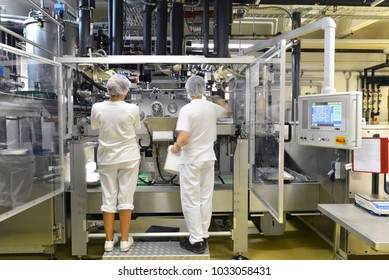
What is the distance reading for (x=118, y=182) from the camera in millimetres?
2600

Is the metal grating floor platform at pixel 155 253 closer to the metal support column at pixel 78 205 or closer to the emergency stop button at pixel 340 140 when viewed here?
the metal support column at pixel 78 205

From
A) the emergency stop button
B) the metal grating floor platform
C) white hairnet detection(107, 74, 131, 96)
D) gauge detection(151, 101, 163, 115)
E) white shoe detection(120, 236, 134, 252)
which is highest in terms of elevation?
white hairnet detection(107, 74, 131, 96)

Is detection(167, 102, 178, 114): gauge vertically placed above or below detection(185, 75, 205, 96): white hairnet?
below

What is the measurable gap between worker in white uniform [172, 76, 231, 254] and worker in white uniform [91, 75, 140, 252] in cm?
38

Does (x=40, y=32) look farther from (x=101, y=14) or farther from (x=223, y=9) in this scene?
(x=223, y=9)

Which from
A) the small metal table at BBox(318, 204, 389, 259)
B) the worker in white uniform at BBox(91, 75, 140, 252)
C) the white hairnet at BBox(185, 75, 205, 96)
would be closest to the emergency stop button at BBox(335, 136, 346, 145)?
the small metal table at BBox(318, 204, 389, 259)

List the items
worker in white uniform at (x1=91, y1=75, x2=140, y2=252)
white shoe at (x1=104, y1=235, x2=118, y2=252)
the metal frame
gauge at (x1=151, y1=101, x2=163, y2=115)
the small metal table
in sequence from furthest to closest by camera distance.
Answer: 1. gauge at (x1=151, y1=101, x2=163, y2=115)
2. the metal frame
3. white shoe at (x1=104, y1=235, x2=118, y2=252)
4. worker in white uniform at (x1=91, y1=75, x2=140, y2=252)
5. the small metal table

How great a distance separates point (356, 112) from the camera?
210 cm

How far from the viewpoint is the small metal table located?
1.44 meters

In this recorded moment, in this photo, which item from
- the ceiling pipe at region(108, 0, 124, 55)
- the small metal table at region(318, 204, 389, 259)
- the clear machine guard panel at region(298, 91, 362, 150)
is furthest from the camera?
the ceiling pipe at region(108, 0, 124, 55)

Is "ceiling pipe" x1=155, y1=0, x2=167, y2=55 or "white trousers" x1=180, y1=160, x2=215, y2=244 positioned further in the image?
"ceiling pipe" x1=155, y1=0, x2=167, y2=55

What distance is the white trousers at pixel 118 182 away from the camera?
254 centimetres

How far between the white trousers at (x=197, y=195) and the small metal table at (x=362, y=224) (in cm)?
94

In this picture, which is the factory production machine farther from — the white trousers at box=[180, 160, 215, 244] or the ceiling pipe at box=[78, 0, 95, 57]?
the white trousers at box=[180, 160, 215, 244]
